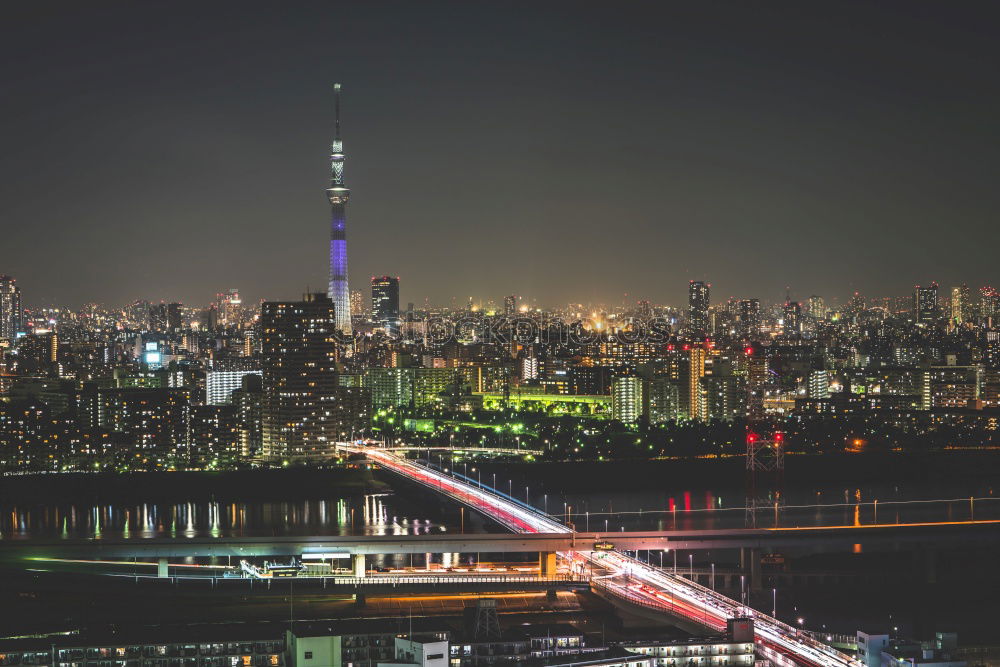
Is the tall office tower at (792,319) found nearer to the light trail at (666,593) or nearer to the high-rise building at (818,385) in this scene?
the high-rise building at (818,385)

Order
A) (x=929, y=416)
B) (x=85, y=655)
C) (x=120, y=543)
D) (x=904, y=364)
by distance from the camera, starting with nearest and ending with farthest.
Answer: (x=85, y=655) < (x=120, y=543) < (x=929, y=416) < (x=904, y=364)

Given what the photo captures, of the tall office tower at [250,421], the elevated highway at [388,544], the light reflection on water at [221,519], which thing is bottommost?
the light reflection on water at [221,519]

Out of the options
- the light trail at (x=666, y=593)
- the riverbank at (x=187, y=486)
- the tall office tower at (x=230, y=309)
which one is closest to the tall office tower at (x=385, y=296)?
the tall office tower at (x=230, y=309)

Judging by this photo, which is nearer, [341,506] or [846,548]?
[846,548]

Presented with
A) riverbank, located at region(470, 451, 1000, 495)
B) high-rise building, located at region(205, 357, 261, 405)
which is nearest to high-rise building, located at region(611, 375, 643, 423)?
riverbank, located at region(470, 451, 1000, 495)

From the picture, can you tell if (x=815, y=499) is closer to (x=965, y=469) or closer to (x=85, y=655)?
(x=965, y=469)

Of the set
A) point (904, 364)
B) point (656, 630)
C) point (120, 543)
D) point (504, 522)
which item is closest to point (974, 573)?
point (504, 522)

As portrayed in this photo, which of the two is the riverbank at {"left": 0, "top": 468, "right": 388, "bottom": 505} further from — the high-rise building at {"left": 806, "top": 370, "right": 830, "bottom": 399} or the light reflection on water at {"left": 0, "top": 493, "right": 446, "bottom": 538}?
the high-rise building at {"left": 806, "top": 370, "right": 830, "bottom": 399}
